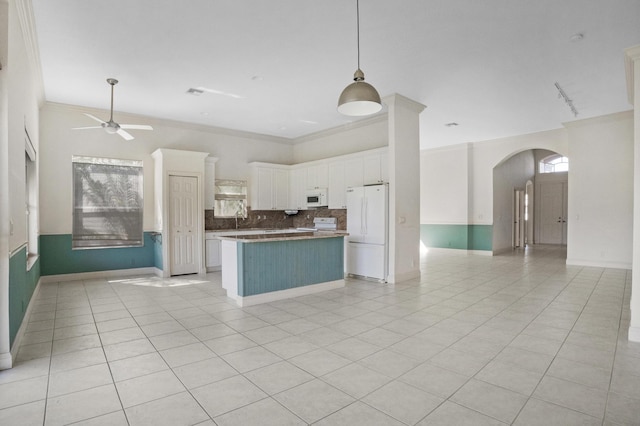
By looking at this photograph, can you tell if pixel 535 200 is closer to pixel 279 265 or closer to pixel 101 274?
pixel 279 265

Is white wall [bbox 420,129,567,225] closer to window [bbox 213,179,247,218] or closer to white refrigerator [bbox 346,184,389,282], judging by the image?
white refrigerator [bbox 346,184,389,282]

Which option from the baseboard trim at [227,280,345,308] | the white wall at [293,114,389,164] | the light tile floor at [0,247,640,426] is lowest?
the light tile floor at [0,247,640,426]

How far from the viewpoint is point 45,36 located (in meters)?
3.93

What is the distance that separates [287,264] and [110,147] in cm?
443

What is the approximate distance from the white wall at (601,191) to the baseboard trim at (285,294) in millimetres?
5754

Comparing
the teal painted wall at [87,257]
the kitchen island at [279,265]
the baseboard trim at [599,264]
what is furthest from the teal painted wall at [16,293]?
the baseboard trim at [599,264]

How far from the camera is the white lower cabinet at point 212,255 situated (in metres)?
7.34

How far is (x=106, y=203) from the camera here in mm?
6684

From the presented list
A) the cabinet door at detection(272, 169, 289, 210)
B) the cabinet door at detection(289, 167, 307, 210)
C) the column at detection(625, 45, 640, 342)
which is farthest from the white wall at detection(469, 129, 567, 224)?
the column at detection(625, 45, 640, 342)

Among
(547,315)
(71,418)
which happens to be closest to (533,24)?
(547,315)

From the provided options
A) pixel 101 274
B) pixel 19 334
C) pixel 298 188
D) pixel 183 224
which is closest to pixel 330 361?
pixel 19 334

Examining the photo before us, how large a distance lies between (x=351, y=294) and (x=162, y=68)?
14.0 ft

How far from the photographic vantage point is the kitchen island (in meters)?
4.71

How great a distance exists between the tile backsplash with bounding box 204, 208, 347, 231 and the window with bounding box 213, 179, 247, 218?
13 cm
